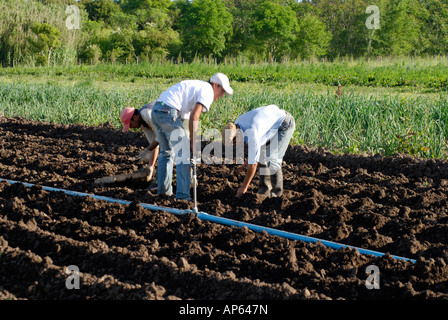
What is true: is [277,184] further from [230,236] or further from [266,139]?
[230,236]

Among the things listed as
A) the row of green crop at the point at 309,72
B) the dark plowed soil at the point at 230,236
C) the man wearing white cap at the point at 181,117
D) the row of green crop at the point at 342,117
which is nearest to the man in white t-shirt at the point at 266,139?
the dark plowed soil at the point at 230,236

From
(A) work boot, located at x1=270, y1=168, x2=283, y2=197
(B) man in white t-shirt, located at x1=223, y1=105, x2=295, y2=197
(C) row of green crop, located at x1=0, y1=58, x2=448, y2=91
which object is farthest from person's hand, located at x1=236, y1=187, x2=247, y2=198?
Result: (C) row of green crop, located at x1=0, y1=58, x2=448, y2=91

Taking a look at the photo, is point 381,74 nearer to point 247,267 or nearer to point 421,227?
point 421,227

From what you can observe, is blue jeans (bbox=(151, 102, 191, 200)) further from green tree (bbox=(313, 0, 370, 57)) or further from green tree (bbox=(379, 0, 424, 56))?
green tree (bbox=(313, 0, 370, 57))

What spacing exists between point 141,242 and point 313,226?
1502mm

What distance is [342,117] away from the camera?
7.50 m

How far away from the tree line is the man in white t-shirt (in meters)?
20.8

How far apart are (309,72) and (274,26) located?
1717 centimetres

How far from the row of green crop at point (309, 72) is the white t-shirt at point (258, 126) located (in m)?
11.9

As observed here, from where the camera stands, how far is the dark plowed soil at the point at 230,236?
331cm

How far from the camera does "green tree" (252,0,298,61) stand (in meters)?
35.5

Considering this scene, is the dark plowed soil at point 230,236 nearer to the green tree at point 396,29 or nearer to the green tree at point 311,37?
the green tree at point 396,29

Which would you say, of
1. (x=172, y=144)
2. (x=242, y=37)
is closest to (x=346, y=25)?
(x=242, y=37)
